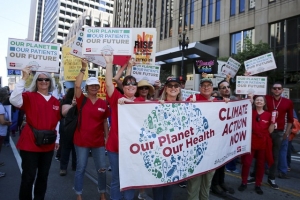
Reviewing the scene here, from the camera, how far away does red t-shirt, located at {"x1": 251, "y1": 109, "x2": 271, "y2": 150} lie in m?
4.77

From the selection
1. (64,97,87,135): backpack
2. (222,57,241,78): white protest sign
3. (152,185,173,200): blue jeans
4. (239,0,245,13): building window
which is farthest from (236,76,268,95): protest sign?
(239,0,245,13): building window

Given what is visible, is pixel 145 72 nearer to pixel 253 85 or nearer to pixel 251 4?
pixel 253 85

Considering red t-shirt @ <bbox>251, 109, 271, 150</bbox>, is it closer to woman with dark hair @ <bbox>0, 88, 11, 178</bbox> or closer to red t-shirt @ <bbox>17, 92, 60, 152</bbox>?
red t-shirt @ <bbox>17, 92, 60, 152</bbox>

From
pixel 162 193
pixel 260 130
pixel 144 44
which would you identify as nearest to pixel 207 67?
pixel 144 44

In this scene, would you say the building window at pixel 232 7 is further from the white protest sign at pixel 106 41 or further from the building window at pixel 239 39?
the white protest sign at pixel 106 41

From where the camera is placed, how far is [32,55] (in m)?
4.51

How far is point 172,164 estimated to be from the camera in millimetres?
3174

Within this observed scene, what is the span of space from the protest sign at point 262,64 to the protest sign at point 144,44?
9.67ft

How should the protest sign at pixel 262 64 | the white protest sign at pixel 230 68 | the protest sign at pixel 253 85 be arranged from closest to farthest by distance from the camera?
the protest sign at pixel 253 85 < the protest sign at pixel 262 64 < the white protest sign at pixel 230 68

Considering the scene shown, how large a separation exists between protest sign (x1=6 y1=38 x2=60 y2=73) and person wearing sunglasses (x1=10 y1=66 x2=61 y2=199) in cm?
102

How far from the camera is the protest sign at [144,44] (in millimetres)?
5453

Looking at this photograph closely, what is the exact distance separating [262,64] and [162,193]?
5.02 m

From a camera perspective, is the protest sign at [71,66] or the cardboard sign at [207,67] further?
the cardboard sign at [207,67]

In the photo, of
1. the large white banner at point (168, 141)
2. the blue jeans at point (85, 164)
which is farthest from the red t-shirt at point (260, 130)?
the blue jeans at point (85, 164)
